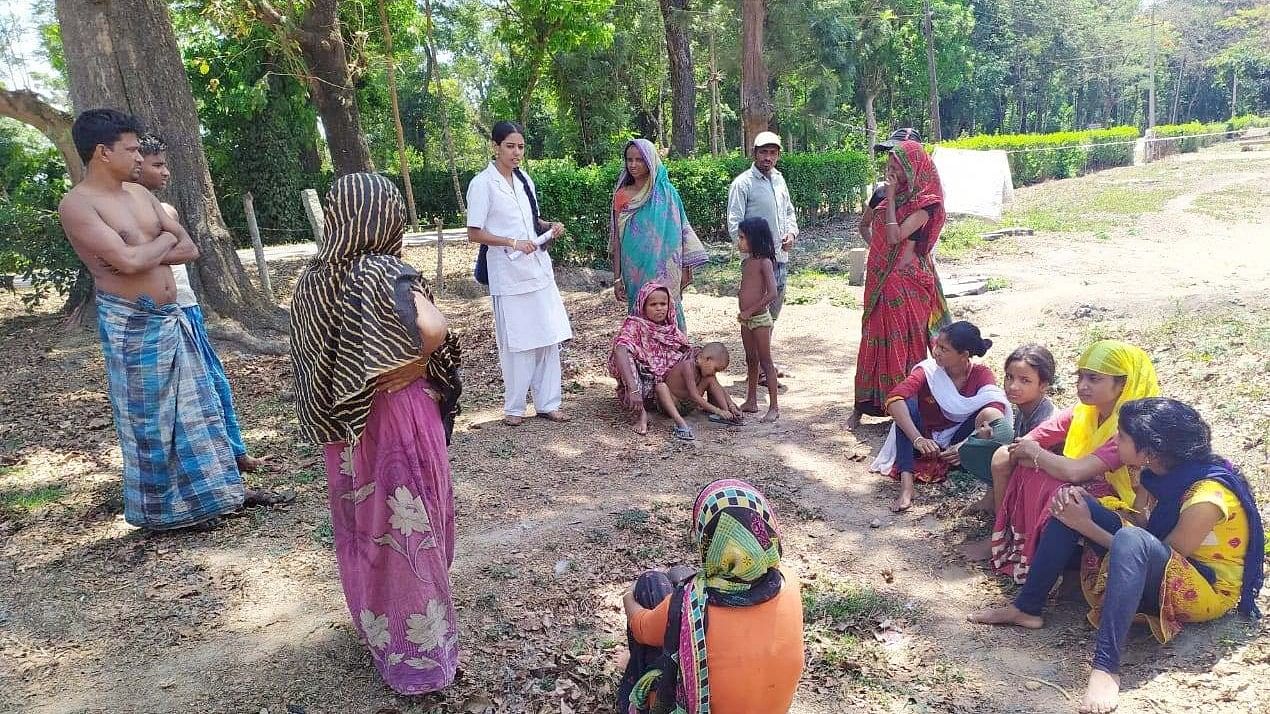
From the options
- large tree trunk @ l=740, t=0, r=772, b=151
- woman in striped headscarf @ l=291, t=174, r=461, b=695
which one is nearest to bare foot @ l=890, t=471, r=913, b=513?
woman in striped headscarf @ l=291, t=174, r=461, b=695

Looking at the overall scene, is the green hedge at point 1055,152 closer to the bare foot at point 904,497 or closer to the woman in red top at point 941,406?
the woman in red top at point 941,406

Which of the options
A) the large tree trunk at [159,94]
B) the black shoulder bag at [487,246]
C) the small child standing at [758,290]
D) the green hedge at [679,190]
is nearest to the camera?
the black shoulder bag at [487,246]

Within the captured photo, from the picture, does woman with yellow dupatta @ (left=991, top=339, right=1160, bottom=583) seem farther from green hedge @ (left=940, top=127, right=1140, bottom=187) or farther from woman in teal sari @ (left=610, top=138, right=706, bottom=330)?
green hedge @ (left=940, top=127, right=1140, bottom=187)

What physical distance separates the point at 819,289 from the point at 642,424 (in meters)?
5.97

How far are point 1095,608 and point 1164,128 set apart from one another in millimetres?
50629

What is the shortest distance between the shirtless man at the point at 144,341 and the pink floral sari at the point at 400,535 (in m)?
1.68

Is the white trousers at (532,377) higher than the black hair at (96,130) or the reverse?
the reverse

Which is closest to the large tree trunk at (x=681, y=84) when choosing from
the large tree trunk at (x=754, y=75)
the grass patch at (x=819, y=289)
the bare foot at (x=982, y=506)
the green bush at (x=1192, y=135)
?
the large tree trunk at (x=754, y=75)

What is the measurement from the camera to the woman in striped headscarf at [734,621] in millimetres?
2150

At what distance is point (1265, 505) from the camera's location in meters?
3.87

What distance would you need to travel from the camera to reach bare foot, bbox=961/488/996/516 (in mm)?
4137

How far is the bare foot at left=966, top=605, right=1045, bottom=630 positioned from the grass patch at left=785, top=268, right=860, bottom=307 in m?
6.60

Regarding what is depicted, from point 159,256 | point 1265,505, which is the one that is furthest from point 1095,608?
point 159,256

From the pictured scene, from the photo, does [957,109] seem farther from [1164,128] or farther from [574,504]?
[574,504]
